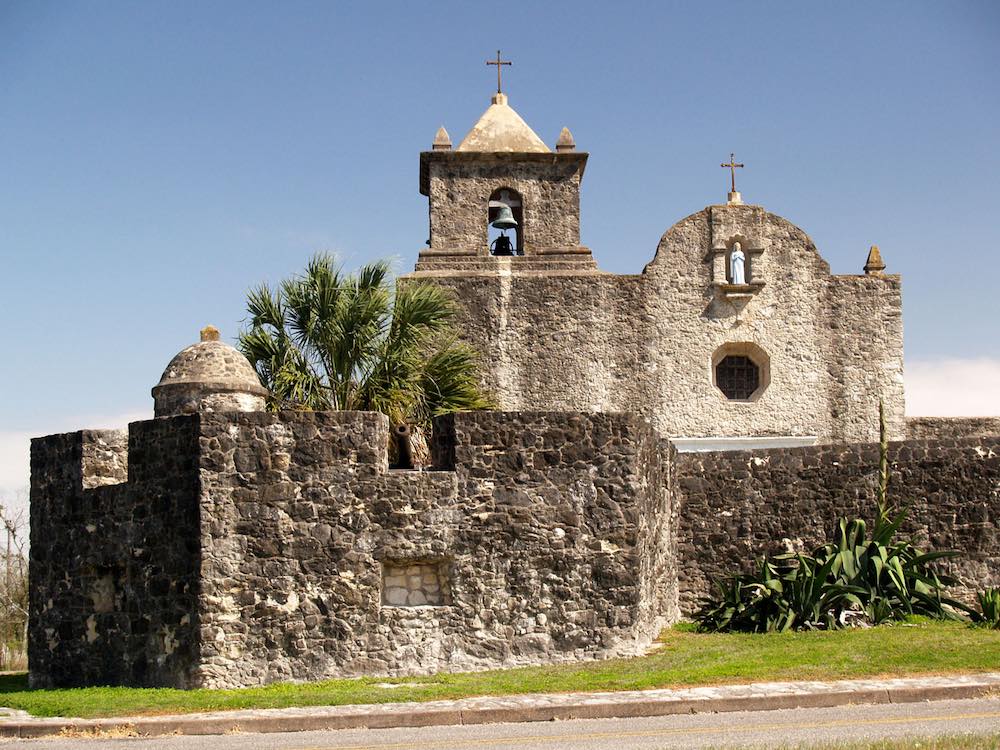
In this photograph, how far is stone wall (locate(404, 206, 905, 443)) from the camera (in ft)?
91.4

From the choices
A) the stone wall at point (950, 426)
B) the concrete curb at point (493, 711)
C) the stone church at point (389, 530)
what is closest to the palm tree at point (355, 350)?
the stone church at point (389, 530)

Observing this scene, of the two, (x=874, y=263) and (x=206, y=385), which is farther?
(x=874, y=263)

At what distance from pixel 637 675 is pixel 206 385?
6.10 meters

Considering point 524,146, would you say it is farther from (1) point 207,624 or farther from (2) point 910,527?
(1) point 207,624

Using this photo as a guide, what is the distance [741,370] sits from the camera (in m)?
29.2

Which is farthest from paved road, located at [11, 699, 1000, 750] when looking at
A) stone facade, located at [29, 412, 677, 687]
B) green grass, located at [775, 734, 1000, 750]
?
stone facade, located at [29, 412, 677, 687]

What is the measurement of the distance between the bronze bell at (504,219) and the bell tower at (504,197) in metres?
0.07

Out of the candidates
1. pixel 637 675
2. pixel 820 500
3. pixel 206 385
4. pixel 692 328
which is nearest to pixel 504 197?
pixel 692 328

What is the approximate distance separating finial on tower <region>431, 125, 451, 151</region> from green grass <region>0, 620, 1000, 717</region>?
16595mm

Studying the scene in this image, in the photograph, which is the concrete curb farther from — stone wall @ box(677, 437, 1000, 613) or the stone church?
stone wall @ box(677, 437, 1000, 613)

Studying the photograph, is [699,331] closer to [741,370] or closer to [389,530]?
[741,370]

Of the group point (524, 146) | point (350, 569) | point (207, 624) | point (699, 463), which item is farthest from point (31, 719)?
point (524, 146)

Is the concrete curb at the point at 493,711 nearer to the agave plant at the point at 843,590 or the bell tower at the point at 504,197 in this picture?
the agave plant at the point at 843,590

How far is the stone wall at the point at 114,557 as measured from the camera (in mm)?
14586
